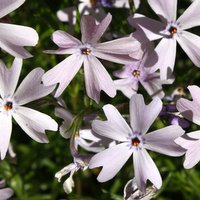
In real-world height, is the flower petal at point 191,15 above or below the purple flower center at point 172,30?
above

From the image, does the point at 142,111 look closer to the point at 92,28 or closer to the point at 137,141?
the point at 137,141

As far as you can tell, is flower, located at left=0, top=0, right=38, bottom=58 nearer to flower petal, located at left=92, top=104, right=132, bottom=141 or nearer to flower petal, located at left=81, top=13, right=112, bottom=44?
flower petal, located at left=81, top=13, right=112, bottom=44

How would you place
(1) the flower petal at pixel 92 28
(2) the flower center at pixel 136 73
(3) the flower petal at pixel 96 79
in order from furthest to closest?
(2) the flower center at pixel 136 73
(3) the flower petal at pixel 96 79
(1) the flower petal at pixel 92 28

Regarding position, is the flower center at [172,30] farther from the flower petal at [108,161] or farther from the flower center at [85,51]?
the flower petal at [108,161]

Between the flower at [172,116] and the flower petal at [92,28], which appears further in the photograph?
the flower at [172,116]

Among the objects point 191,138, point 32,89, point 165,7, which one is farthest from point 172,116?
point 32,89

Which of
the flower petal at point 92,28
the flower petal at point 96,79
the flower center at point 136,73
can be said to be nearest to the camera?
the flower petal at point 92,28

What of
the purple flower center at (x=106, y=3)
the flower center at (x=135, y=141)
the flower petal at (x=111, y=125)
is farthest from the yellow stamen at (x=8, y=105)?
the purple flower center at (x=106, y=3)

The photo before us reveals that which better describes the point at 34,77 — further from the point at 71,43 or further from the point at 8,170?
the point at 8,170
